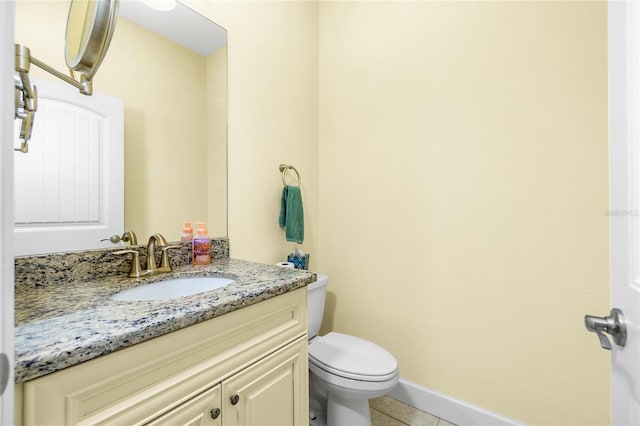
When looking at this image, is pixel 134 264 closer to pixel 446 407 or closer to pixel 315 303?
pixel 315 303

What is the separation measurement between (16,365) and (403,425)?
1.60 m

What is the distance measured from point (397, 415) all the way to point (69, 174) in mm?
1844

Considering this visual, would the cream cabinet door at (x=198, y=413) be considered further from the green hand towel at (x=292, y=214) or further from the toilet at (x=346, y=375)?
the green hand towel at (x=292, y=214)

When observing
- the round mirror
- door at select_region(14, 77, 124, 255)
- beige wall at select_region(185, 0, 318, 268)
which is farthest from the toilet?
the round mirror

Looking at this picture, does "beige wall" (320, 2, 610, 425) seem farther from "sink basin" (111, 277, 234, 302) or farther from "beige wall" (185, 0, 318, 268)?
"sink basin" (111, 277, 234, 302)

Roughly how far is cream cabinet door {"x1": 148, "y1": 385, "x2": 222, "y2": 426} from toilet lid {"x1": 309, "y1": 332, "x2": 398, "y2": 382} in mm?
624

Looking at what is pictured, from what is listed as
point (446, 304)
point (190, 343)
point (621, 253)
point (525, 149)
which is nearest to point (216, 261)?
point (190, 343)

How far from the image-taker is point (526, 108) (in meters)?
1.24

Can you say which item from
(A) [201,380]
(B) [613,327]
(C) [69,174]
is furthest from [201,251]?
(B) [613,327]

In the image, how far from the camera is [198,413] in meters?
0.67

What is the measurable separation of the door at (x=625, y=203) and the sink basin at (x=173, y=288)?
3.25ft

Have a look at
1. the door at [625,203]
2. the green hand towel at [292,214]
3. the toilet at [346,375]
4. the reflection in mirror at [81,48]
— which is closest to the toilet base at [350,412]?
the toilet at [346,375]

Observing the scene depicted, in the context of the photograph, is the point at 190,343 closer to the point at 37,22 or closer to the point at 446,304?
the point at 37,22

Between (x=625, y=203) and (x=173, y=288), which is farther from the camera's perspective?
(x=173, y=288)
